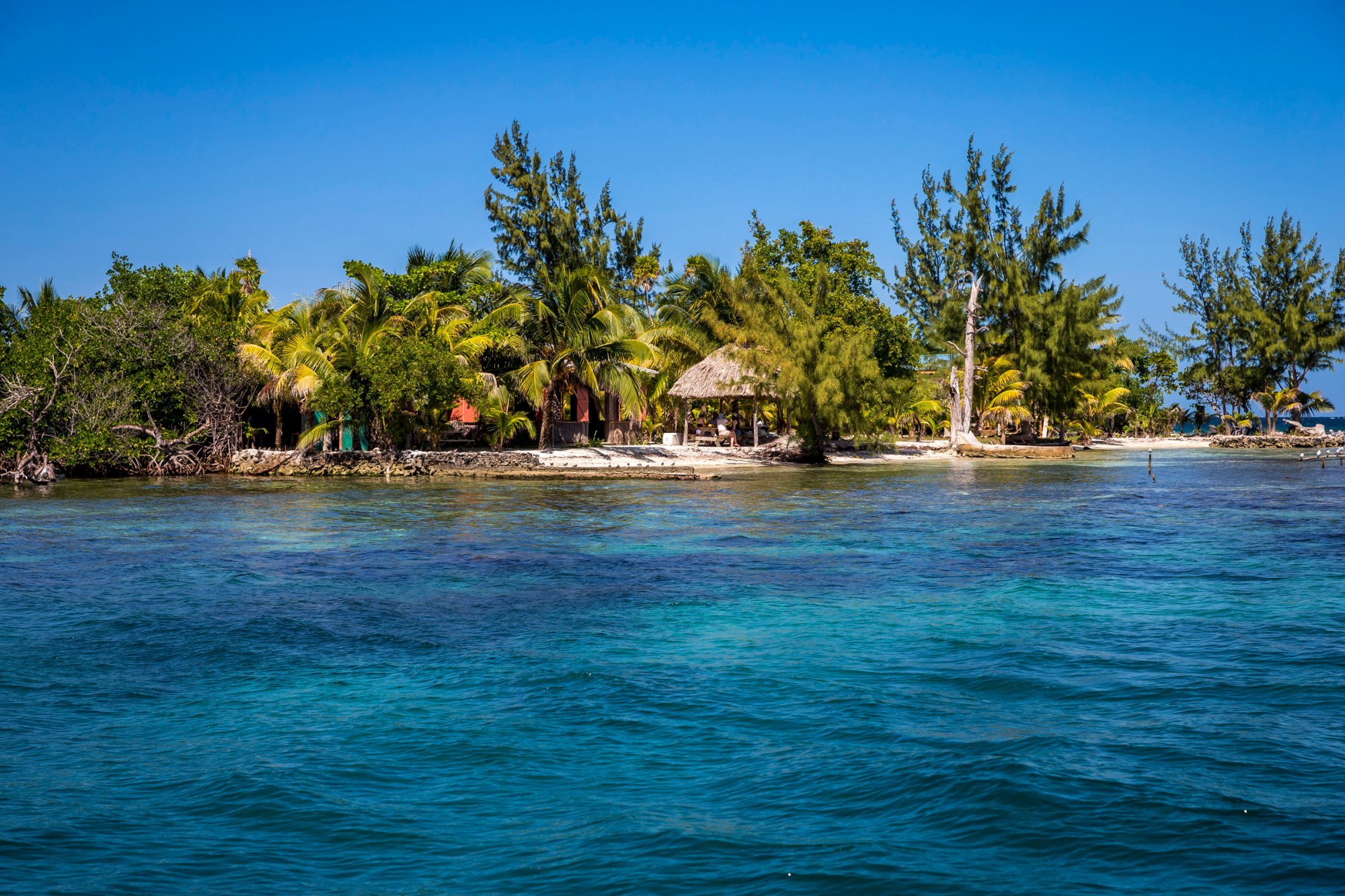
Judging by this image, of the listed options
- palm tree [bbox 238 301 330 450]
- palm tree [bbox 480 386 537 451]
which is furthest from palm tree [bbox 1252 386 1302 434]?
palm tree [bbox 238 301 330 450]

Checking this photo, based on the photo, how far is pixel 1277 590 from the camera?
A: 10.6m

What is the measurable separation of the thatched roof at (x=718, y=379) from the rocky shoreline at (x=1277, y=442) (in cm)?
2777

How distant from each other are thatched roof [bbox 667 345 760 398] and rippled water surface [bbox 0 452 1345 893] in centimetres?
1852

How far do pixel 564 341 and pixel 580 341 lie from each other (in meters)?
0.83

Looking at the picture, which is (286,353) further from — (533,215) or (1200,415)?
(1200,415)

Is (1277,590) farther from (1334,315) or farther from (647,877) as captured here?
(1334,315)

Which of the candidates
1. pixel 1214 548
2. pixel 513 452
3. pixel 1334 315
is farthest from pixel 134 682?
pixel 1334 315

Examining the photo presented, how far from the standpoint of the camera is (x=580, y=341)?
31219mm

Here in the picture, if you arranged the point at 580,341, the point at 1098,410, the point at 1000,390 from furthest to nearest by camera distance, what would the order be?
the point at 1098,410 < the point at 1000,390 < the point at 580,341

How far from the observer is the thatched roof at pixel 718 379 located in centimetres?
3228

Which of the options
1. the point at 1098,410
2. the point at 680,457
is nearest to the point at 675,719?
the point at 680,457

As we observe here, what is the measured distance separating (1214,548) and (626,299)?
2636cm

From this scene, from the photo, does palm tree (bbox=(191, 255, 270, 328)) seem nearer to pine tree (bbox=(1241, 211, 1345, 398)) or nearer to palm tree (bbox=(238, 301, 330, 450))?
palm tree (bbox=(238, 301, 330, 450))

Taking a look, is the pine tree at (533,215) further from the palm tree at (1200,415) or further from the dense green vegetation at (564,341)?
the palm tree at (1200,415)
